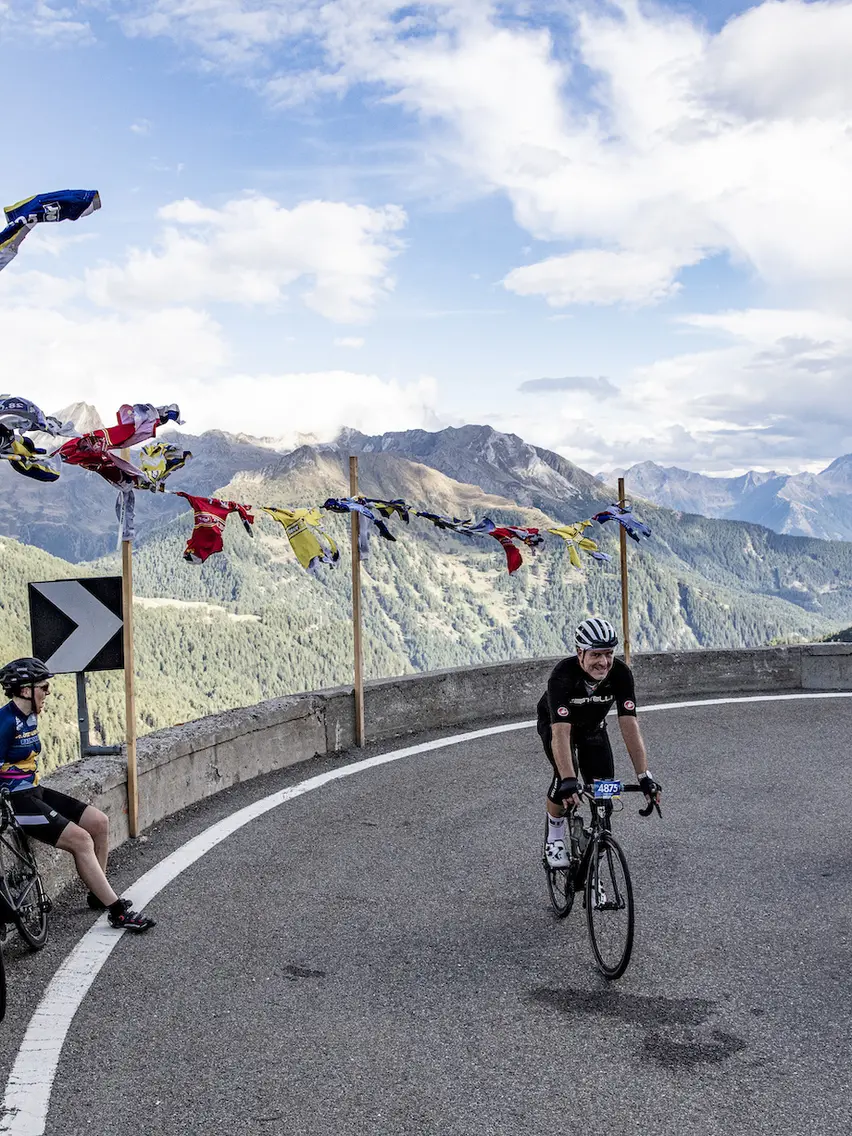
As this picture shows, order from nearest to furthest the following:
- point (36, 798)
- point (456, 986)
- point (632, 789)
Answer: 1. point (456, 986)
2. point (632, 789)
3. point (36, 798)

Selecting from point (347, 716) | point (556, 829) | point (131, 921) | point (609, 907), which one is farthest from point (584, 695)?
point (347, 716)

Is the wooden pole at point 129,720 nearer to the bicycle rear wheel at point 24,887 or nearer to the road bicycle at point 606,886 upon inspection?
the bicycle rear wheel at point 24,887

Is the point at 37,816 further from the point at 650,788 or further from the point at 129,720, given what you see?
the point at 650,788

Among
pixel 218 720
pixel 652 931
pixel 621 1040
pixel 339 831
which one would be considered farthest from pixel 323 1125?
pixel 218 720

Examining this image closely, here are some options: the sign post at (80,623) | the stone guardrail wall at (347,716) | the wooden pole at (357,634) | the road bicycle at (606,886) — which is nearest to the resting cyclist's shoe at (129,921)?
the stone guardrail wall at (347,716)

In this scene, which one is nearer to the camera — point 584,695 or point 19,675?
point 19,675

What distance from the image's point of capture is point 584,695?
5.55 metres

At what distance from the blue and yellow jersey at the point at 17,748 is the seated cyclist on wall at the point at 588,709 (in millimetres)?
2770

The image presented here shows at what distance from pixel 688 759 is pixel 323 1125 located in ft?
21.5

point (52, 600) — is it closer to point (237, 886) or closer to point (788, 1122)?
point (237, 886)

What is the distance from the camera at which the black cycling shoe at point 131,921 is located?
5465mm

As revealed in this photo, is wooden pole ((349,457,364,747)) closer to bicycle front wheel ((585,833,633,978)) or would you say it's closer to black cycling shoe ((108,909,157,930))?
black cycling shoe ((108,909,157,930))

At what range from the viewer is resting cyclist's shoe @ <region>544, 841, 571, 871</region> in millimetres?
5730

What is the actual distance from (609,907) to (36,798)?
3.04 metres
